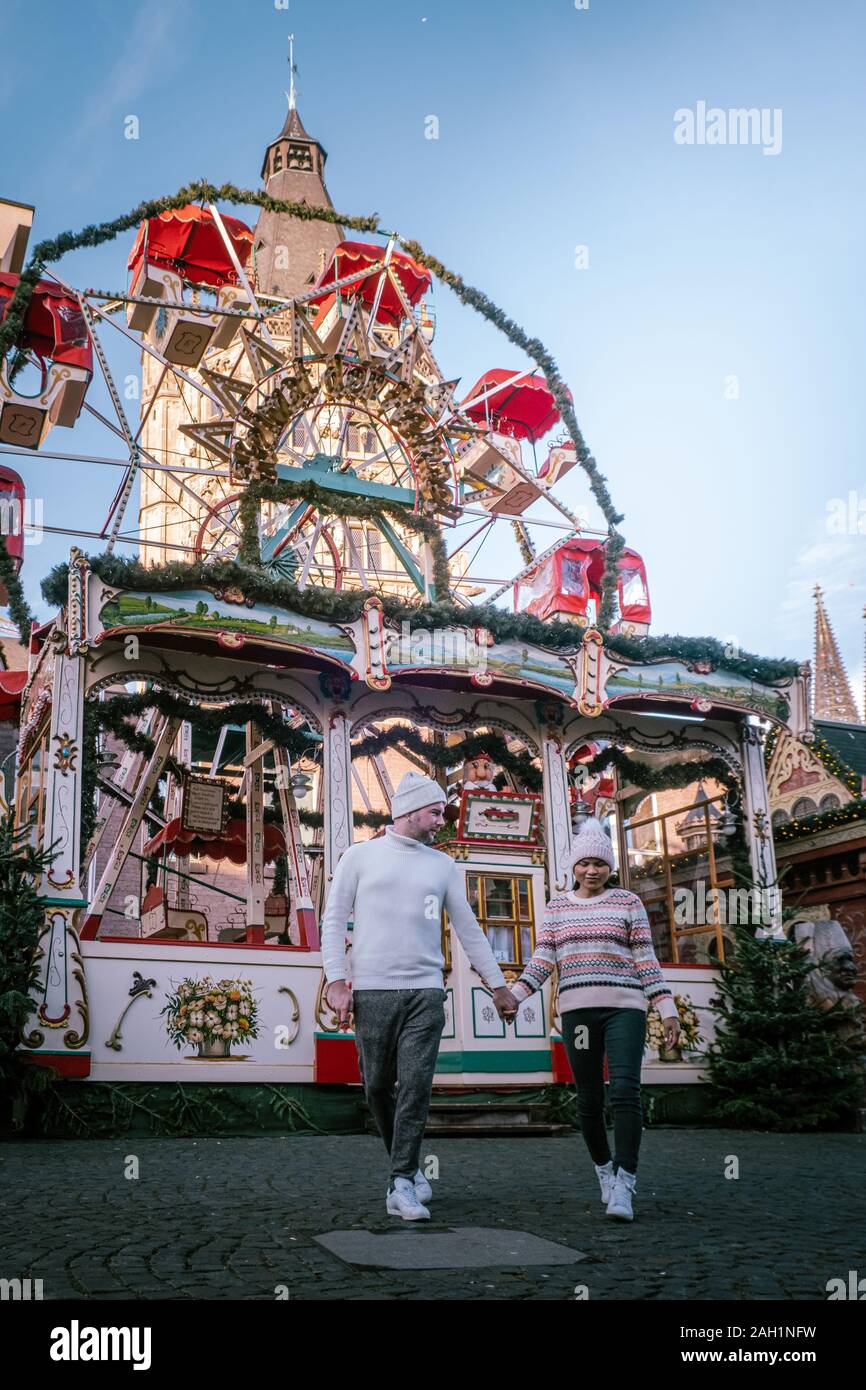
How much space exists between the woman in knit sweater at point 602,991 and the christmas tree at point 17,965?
5785mm

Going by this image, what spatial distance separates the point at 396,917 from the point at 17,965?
6.09 meters

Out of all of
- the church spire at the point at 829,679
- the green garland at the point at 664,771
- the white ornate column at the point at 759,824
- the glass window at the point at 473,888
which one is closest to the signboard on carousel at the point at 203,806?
the glass window at the point at 473,888

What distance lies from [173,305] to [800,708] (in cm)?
1072

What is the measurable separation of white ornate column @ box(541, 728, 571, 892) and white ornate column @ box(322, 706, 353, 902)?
2.35 m

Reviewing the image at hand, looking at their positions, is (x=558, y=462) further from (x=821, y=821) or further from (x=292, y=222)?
(x=292, y=222)

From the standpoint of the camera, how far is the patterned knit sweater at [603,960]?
5.93 m

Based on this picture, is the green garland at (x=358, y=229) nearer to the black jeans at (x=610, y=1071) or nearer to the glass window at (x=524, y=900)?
the glass window at (x=524, y=900)

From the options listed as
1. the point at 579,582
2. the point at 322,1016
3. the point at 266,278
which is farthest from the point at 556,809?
the point at 266,278

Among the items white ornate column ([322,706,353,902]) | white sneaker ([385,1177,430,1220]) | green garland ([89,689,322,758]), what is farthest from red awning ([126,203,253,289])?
white sneaker ([385,1177,430,1220])

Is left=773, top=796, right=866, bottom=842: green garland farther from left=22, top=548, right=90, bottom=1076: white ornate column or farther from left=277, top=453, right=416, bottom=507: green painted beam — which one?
left=22, top=548, right=90, bottom=1076: white ornate column

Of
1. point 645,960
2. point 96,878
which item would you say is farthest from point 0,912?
point 96,878

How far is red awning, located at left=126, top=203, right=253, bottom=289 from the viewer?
70.7ft

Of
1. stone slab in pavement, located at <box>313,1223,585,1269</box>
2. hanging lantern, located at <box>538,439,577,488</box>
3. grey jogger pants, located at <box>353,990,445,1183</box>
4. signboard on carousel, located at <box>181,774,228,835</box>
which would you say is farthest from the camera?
hanging lantern, located at <box>538,439,577,488</box>

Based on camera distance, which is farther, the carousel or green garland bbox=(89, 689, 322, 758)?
green garland bbox=(89, 689, 322, 758)
